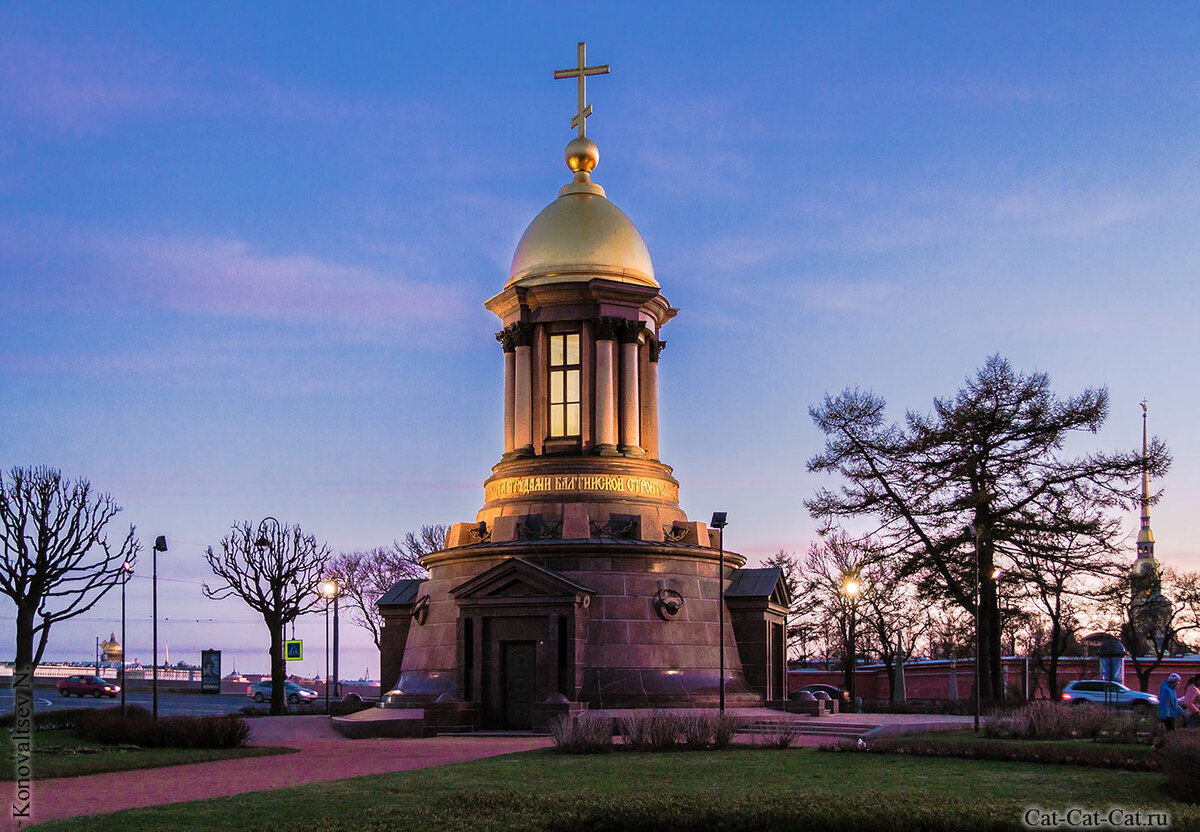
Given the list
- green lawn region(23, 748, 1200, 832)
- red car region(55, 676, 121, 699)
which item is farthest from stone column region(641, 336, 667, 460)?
red car region(55, 676, 121, 699)

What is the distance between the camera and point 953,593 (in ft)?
156

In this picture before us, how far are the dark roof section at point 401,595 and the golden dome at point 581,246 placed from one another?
447 inches

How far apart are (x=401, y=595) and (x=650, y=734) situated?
805 inches

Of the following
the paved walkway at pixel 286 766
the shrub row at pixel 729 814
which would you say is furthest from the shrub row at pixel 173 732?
the shrub row at pixel 729 814

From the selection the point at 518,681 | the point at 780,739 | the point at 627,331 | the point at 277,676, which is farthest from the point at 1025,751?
the point at 277,676

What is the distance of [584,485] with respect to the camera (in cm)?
4212

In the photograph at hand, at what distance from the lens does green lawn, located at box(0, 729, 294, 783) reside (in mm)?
24703

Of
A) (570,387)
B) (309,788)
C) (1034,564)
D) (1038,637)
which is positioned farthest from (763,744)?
(1038,637)

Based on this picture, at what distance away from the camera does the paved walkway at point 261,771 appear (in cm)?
2011

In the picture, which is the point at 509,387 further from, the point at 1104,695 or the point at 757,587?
the point at 1104,695

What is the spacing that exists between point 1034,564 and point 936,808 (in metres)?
32.8

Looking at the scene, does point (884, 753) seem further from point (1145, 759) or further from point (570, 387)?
point (570, 387)

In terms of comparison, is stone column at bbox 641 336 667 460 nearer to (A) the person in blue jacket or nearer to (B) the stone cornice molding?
(B) the stone cornice molding

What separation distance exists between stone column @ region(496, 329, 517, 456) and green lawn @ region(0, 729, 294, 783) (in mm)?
16611
